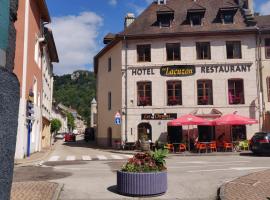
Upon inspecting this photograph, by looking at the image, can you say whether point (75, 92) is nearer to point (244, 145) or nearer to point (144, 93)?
point (144, 93)

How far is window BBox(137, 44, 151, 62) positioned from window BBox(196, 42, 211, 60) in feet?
13.7

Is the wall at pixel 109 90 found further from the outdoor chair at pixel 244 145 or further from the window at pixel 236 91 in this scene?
the outdoor chair at pixel 244 145

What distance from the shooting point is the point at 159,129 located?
2808cm

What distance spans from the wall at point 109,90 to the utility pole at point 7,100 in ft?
89.4

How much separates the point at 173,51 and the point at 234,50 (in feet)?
16.8

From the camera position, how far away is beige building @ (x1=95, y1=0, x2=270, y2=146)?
92.3ft

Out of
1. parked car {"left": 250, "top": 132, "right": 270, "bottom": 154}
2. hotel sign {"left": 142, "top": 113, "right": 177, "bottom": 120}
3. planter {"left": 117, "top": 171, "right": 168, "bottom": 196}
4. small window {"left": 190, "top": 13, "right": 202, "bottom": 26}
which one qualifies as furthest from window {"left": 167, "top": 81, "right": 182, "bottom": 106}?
planter {"left": 117, "top": 171, "right": 168, "bottom": 196}

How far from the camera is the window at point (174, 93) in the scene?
93.2 ft

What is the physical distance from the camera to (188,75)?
2856 cm

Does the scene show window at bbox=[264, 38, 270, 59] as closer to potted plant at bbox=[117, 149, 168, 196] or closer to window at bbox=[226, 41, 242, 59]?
window at bbox=[226, 41, 242, 59]

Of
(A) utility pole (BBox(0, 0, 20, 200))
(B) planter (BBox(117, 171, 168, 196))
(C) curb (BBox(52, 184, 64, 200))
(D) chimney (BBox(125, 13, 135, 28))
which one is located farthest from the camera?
(D) chimney (BBox(125, 13, 135, 28))

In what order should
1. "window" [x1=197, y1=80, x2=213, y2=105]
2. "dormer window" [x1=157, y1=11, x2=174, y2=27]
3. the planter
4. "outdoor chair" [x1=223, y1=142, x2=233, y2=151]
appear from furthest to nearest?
"dormer window" [x1=157, y1=11, x2=174, y2=27], "window" [x1=197, y1=80, x2=213, y2=105], "outdoor chair" [x1=223, y1=142, x2=233, y2=151], the planter

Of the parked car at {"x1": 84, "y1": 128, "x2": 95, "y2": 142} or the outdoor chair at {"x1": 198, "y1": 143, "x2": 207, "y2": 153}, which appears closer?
the outdoor chair at {"x1": 198, "y1": 143, "x2": 207, "y2": 153}

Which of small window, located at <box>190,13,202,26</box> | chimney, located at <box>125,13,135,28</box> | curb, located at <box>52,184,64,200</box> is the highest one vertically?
chimney, located at <box>125,13,135,28</box>
